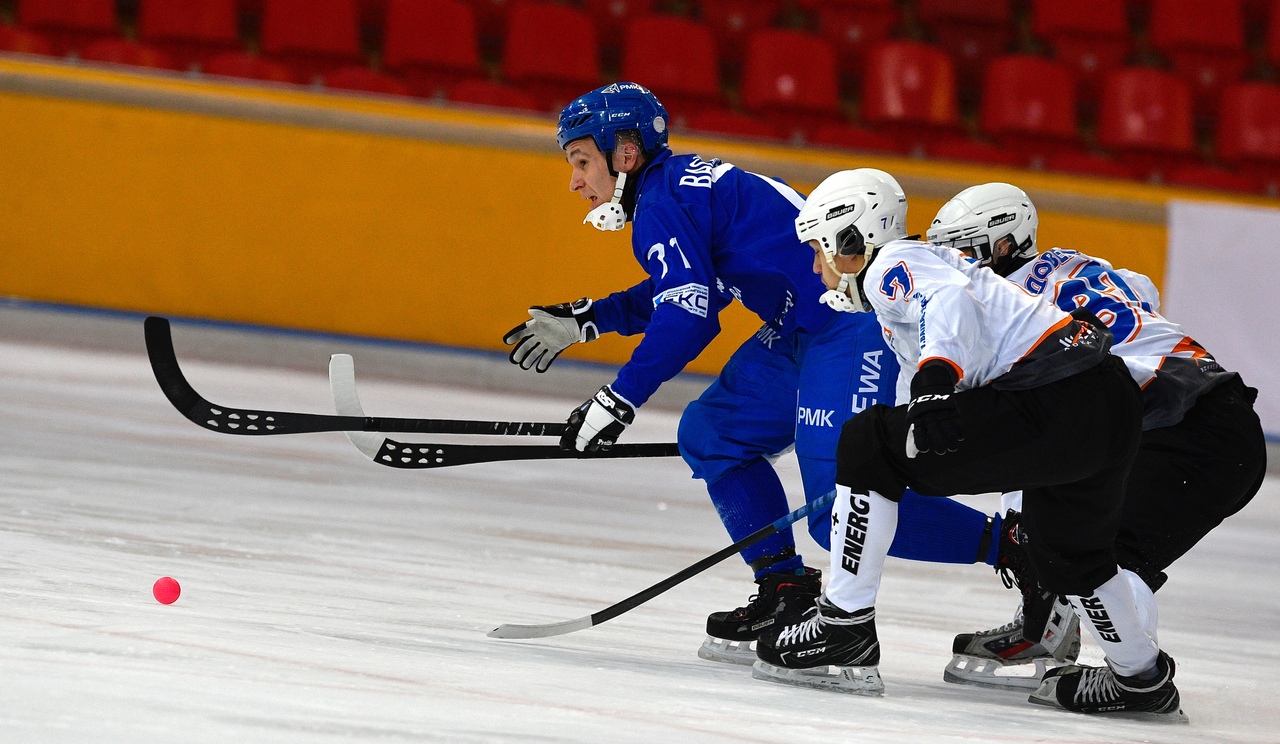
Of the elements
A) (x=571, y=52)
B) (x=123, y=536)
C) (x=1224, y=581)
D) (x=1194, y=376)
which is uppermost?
(x=571, y=52)

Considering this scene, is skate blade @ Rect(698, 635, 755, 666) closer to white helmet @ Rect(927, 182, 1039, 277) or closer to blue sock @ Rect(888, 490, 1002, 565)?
blue sock @ Rect(888, 490, 1002, 565)

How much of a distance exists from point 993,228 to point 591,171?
0.96m

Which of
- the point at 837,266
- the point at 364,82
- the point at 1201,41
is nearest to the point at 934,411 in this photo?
the point at 837,266

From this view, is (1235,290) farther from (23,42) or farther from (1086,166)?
(23,42)

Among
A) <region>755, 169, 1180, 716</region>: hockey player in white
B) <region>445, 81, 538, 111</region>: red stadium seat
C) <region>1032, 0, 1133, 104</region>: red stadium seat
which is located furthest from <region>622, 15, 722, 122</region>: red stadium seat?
<region>755, 169, 1180, 716</region>: hockey player in white

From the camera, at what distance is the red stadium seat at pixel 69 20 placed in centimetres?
932

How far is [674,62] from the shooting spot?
9.84 meters

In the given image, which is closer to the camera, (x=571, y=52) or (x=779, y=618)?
(x=779, y=618)

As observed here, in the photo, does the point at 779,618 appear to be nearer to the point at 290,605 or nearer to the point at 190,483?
the point at 290,605

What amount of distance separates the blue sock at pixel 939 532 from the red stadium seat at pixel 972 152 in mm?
6201

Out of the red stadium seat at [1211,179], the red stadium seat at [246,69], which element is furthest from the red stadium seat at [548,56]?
the red stadium seat at [1211,179]

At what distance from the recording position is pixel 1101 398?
2.83 m

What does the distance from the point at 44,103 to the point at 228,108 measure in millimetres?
1008

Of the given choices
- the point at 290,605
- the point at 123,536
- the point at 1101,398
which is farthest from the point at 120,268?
the point at 1101,398
